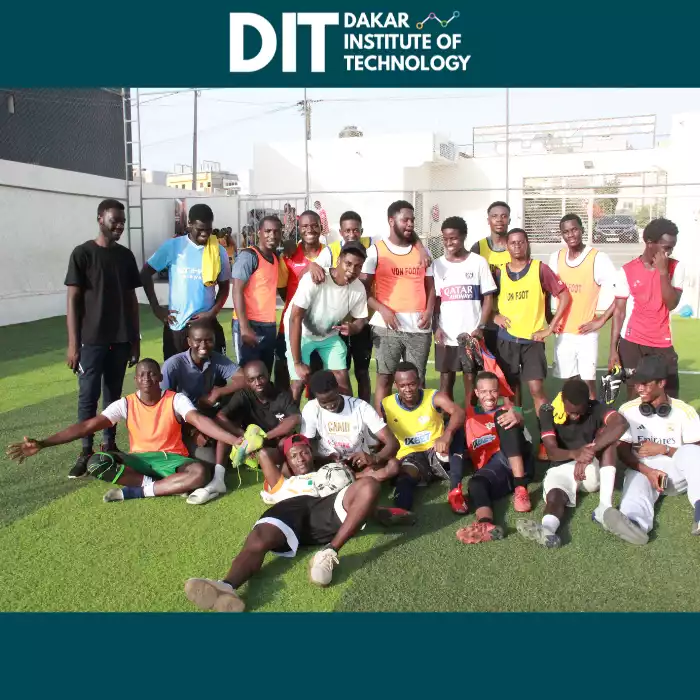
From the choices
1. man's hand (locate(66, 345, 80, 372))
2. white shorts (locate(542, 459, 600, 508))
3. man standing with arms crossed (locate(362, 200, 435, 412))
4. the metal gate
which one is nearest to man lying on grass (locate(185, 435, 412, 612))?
white shorts (locate(542, 459, 600, 508))

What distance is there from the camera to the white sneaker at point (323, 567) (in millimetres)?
3762

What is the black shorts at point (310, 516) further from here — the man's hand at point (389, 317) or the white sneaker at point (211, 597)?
the man's hand at point (389, 317)

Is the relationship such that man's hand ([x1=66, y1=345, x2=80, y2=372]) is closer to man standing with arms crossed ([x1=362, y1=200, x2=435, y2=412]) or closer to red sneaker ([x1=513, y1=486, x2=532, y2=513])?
man standing with arms crossed ([x1=362, y1=200, x2=435, y2=412])

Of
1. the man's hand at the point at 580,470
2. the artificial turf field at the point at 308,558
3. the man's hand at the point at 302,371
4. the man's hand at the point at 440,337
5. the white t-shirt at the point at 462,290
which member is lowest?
the artificial turf field at the point at 308,558

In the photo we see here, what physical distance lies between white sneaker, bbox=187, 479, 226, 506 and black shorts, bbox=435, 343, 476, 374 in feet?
7.02

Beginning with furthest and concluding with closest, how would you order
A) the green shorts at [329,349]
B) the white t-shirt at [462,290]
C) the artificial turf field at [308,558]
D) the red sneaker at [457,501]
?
the white t-shirt at [462,290]
the green shorts at [329,349]
the red sneaker at [457,501]
the artificial turf field at [308,558]

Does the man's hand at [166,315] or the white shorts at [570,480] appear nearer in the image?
the white shorts at [570,480]

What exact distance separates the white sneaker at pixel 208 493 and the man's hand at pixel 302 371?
39.4 inches

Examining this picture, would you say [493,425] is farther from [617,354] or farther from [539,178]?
[539,178]

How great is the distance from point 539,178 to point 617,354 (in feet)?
58.1

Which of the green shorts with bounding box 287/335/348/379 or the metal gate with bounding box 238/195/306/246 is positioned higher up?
the metal gate with bounding box 238/195/306/246

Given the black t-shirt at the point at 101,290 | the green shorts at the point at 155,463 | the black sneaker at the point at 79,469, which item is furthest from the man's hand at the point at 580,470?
the black sneaker at the point at 79,469

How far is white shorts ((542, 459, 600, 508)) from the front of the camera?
4859 millimetres

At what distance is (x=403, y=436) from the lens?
5426 mm
